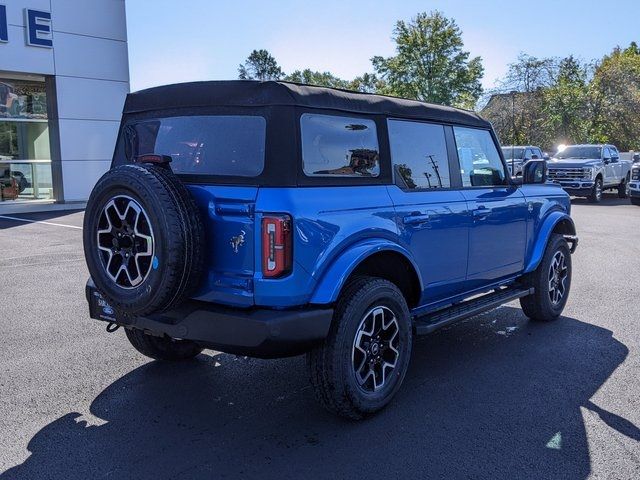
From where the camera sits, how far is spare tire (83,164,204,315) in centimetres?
317

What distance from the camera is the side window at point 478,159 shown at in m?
4.87

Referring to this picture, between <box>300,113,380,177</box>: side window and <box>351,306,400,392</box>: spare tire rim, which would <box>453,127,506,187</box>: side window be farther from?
<box>351,306,400,392</box>: spare tire rim

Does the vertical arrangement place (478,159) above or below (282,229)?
above

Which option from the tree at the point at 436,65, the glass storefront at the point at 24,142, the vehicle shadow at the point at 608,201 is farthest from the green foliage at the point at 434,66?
the glass storefront at the point at 24,142

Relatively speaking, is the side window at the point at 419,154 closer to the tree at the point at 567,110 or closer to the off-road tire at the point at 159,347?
the off-road tire at the point at 159,347

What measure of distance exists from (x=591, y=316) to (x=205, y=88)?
15.0ft

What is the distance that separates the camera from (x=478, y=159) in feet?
16.9

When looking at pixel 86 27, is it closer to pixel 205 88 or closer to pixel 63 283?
pixel 63 283

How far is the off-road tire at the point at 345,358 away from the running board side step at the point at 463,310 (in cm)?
63

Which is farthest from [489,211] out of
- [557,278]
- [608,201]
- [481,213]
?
[608,201]

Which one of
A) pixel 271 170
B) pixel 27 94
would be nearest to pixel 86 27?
pixel 27 94

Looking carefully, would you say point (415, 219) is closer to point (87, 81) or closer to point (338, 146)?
point (338, 146)

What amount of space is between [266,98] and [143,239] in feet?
3.50

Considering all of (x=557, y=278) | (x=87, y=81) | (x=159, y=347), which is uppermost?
(x=87, y=81)
